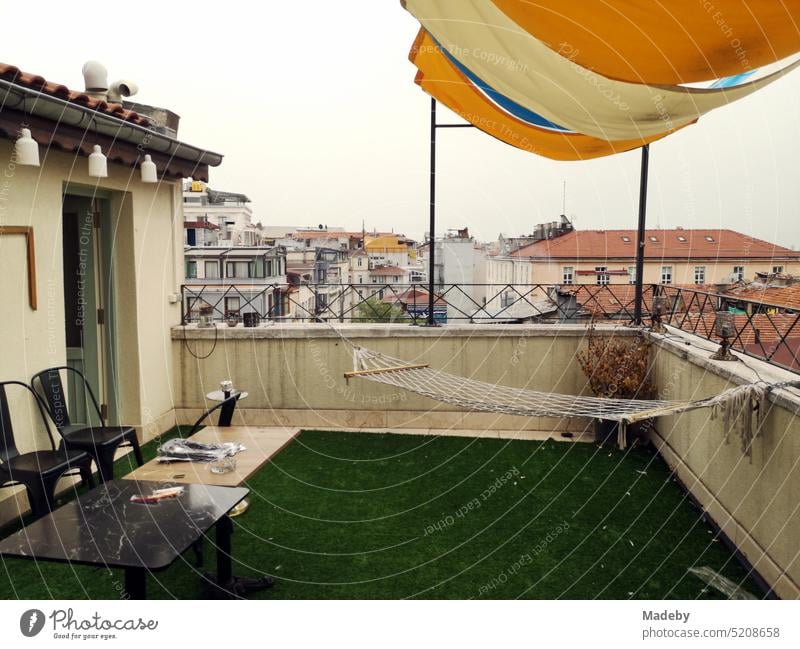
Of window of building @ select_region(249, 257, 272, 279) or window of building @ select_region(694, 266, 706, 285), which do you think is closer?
window of building @ select_region(249, 257, 272, 279)

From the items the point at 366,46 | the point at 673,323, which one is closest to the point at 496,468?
the point at 673,323

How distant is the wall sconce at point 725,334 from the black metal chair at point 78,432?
374cm

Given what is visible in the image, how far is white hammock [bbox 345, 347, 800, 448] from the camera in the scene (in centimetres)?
317

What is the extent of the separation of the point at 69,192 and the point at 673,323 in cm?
504

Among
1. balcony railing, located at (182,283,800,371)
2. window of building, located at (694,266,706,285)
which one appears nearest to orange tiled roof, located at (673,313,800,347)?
balcony railing, located at (182,283,800,371)

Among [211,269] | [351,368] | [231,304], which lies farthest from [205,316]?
[231,304]

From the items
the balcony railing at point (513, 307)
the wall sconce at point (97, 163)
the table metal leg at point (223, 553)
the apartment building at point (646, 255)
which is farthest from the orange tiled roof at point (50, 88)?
the apartment building at point (646, 255)

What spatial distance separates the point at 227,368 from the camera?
233 inches

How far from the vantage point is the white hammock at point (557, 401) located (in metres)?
3.17

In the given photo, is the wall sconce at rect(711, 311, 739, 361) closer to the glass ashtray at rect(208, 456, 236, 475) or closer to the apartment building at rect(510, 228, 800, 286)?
the glass ashtray at rect(208, 456, 236, 475)

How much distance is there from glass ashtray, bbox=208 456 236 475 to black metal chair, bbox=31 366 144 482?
1131 mm

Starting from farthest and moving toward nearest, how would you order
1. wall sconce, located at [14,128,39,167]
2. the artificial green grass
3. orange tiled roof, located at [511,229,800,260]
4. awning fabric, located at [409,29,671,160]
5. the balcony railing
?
1. orange tiled roof, located at [511,229,800,260]
2. the balcony railing
3. awning fabric, located at [409,29,671,160]
4. wall sconce, located at [14,128,39,167]
5. the artificial green grass

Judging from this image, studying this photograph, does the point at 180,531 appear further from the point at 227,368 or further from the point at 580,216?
the point at 580,216

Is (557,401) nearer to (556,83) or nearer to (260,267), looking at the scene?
(556,83)
